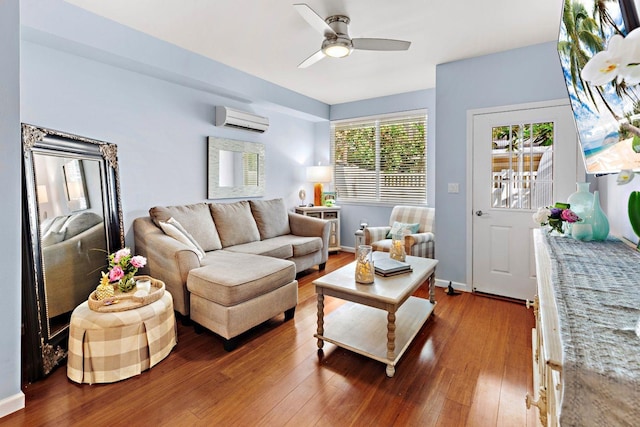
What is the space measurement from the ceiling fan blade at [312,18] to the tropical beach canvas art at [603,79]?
1.36m

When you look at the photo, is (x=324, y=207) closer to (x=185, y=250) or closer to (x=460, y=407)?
Answer: (x=185, y=250)

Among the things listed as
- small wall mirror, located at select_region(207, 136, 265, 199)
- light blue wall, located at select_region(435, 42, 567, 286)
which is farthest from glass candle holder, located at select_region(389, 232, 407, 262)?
small wall mirror, located at select_region(207, 136, 265, 199)

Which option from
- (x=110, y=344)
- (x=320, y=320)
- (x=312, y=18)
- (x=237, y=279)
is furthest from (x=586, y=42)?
(x=110, y=344)

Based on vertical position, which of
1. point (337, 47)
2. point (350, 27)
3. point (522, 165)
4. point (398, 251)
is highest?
point (350, 27)

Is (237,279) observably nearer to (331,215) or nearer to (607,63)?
(607,63)

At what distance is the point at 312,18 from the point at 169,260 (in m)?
2.07

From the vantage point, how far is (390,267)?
238 cm

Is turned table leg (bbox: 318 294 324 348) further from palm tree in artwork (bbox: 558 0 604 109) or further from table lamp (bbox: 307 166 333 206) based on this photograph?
table lamp (bbox: 307 166 333 206)

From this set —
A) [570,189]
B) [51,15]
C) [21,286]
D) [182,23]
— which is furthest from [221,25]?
[570,189]

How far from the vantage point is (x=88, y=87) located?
279cm

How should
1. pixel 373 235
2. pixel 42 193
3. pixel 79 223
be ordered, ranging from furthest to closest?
pixel 373 235
pixel 79 223
pixel 42 193

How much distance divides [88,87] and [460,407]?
11.9ft

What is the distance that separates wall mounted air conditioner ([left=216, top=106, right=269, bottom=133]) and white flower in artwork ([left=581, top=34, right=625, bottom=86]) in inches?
144

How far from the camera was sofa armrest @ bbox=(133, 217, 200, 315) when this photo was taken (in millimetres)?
2508
